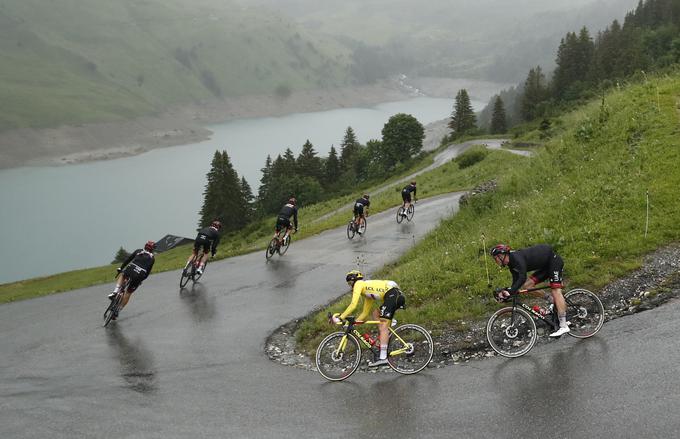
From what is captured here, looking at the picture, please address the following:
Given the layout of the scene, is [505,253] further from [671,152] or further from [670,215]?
[671,152]

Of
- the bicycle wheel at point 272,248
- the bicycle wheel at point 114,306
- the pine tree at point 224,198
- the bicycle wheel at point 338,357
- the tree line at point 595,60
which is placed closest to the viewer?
the bicycle wheel at point 338,357

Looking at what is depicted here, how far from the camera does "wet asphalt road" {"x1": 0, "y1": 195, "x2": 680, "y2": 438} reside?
857cm

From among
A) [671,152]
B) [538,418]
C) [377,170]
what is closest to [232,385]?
[538,418]

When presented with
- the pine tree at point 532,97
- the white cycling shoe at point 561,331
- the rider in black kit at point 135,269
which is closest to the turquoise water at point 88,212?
the pine tree at point 532,97

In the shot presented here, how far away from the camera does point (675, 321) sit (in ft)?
34.9

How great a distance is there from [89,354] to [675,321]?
14675 mm

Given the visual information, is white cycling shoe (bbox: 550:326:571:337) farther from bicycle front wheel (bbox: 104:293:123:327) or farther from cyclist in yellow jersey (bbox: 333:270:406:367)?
bicycle front wheel (bbox: 104:293:123:327)

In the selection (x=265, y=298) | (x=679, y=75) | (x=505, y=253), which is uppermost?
(x=679, y=75)

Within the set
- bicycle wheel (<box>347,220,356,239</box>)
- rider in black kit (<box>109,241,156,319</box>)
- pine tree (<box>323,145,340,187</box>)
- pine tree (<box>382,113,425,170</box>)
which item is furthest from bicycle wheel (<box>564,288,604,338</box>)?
pine tree (<box>382,113,425,170</box>)

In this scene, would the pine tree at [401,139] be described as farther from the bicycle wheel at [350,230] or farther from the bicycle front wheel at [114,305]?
the bicycle front wheel at [114,305]

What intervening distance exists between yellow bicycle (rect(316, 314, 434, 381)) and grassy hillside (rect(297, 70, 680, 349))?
5.21ft

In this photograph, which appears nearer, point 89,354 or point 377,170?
point 89,354

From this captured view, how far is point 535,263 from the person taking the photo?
10773mm

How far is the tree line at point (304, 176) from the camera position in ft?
296
